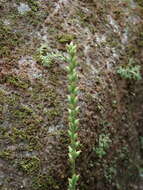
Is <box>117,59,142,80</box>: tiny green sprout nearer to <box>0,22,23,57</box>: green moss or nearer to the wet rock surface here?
the wet rock surface

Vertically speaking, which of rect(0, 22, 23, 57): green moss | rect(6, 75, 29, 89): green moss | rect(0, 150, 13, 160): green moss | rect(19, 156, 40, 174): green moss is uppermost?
rect(0, 22, 23, 57): green moss

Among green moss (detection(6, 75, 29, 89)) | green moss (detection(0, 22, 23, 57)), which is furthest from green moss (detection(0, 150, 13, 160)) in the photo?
green moss (detection(0, 22, 23, 57))

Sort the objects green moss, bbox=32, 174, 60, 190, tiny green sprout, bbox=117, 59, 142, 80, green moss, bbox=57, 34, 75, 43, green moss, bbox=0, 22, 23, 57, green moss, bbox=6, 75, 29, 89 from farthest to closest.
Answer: tiny green sprout, bbox=117, 59, 142, 80, green moss, bbox=57, 34, 75, 43, green moss, bbox=0, 22, 23, 57, green moss, bbox=6, 75, 29, 89, green moss, bbox=32, 174, 60, 190

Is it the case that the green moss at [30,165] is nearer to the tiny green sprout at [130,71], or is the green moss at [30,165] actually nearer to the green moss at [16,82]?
the green moss at [16,82]

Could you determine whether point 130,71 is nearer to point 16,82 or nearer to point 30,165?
point 16,82

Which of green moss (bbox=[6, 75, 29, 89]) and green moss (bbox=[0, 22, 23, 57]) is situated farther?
green moss (bbox=[0, 22, 23, 57])

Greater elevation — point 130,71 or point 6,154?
point 130,71

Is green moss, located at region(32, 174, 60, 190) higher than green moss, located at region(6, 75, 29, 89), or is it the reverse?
green moss, located at region(6, 75, 29, 89)

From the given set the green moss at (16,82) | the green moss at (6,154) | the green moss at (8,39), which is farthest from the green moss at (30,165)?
the green moss at (8,39)

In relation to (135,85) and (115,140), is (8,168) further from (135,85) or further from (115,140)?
(135,85)

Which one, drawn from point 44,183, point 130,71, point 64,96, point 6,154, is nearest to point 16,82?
point 64,96
